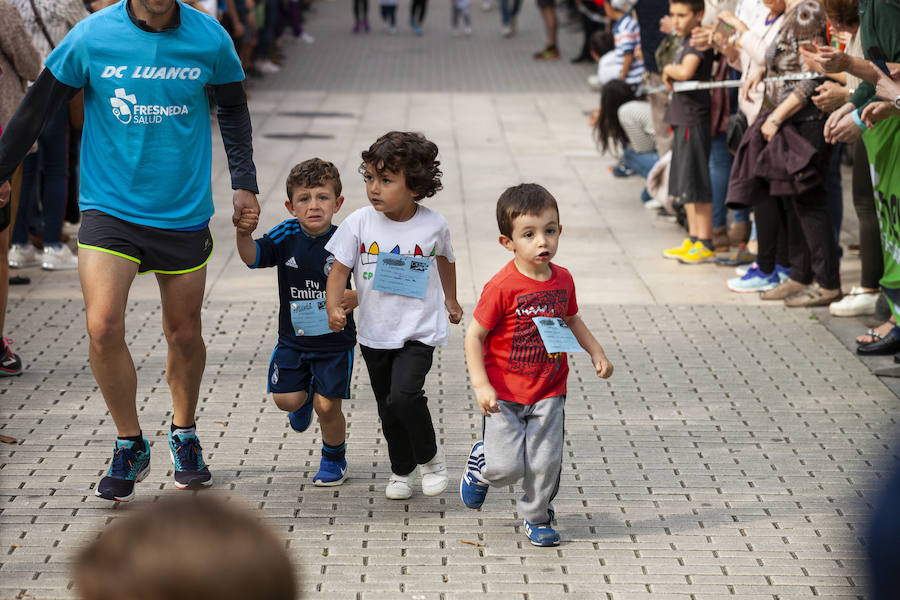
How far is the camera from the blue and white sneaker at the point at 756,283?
27.1ft

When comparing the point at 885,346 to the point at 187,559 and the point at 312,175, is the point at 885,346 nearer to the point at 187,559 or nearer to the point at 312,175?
the point at 312,175

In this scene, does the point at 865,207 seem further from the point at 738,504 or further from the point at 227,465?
the point at 227,465

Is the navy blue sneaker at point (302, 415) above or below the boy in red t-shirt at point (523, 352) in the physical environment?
below

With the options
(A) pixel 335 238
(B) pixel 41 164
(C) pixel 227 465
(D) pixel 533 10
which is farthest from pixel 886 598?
(D) pixel 533 10

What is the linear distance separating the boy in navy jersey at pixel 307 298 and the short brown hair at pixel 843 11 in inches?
137

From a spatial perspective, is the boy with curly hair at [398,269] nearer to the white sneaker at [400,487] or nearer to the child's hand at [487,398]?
the white sneaker at [400,487]

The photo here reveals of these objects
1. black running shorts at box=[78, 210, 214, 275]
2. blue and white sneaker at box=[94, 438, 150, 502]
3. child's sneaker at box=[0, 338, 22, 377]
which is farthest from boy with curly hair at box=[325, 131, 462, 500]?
child's sneaker at box=[0, 338, 22, 377]

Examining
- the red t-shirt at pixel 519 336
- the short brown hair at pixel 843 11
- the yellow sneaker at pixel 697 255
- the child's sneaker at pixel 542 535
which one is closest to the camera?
the red t-shirt at pixel 519 336

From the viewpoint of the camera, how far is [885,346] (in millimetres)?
6809

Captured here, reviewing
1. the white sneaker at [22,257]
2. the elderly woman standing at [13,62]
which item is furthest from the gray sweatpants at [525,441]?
the white sneaker at [22,257]

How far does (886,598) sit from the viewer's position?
1354 millimetres

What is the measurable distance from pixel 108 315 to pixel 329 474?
114cm

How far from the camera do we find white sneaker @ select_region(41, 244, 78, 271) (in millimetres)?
8539

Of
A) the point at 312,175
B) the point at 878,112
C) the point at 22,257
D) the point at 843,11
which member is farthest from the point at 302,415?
the point at 22,257
